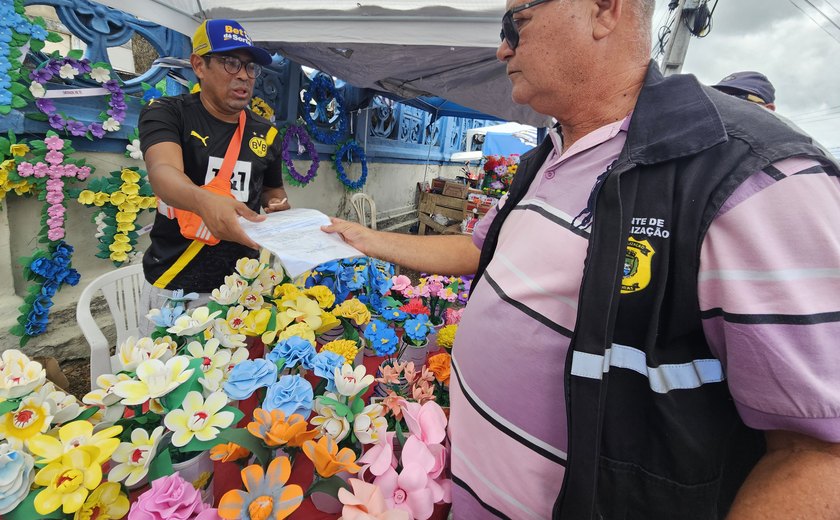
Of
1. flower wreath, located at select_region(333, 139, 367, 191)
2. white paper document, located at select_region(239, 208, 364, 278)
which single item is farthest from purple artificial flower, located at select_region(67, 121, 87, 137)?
flower wreath, located at select_region(333, 139, 367, 191)

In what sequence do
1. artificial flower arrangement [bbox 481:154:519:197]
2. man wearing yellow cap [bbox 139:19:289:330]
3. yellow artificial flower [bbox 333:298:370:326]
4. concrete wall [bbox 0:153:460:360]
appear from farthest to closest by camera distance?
1. artificial flower arrangement [bbox 481:154:519:197]
2. concrete wall [bbox 0:153:460:360]
3. man wearing yellow cap [bbox 139:19:289:330]
4. yellow artificial flower [bbox 333:298:370:326]

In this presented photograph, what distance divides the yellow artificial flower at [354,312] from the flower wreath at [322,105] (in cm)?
434

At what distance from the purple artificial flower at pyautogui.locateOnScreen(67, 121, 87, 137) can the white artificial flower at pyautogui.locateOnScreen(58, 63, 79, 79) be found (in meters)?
0.28

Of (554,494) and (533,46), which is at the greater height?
(533,46)

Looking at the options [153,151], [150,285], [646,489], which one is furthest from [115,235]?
[646,489]

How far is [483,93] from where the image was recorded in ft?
16.8

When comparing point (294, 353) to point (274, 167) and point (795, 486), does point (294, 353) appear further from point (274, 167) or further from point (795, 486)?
point (274, 167)

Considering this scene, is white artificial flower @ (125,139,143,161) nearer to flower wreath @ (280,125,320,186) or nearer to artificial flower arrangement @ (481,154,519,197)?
flower wreath @ (280,125,320,186)

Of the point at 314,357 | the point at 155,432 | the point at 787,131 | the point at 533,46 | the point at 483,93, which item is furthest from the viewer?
the point at 483,93

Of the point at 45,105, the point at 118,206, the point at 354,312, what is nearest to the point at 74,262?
the point at 118,206

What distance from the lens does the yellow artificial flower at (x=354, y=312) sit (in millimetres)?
1453

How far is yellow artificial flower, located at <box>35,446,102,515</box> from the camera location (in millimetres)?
601

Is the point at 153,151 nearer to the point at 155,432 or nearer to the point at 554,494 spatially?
the point at 155,432

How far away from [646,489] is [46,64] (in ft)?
11.8
